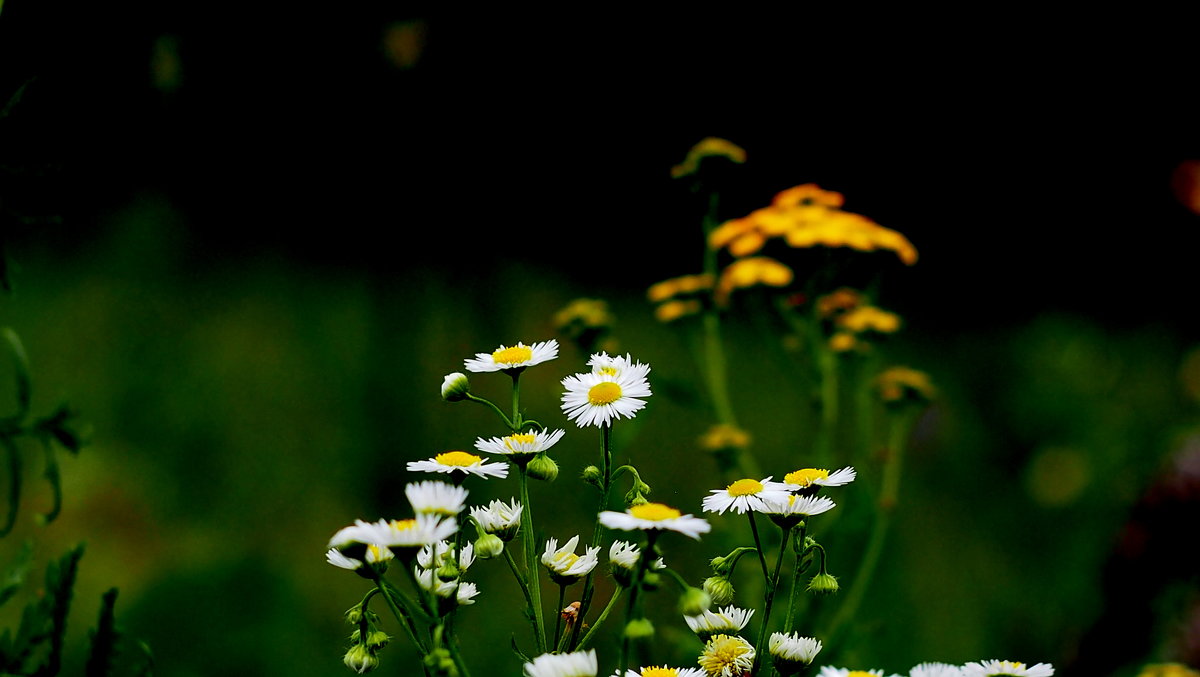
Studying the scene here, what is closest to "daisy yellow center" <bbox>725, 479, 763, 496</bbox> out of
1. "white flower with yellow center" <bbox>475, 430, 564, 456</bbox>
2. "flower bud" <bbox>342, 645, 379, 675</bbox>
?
"white flower with yellow center" <bbox>475, 430, 564, 456</bbox>

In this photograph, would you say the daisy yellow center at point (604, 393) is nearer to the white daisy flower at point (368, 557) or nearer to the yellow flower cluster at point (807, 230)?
the white daisy flower at point (368, 557)

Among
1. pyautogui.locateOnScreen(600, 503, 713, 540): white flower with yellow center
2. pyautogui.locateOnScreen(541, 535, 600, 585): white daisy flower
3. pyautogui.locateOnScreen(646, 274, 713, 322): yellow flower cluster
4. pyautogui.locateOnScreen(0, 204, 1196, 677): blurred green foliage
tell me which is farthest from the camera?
pyautogui.locateOnScreen(0, 204, 1196, 677): blurred green foliage

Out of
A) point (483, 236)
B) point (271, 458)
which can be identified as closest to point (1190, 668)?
point (271, 458)

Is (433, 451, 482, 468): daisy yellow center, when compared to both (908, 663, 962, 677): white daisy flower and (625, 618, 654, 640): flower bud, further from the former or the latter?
(908, 663, 962, 677): white daisy flower

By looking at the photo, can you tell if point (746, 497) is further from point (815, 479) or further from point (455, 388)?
point (455, 388)

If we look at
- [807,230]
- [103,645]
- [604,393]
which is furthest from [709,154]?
[103,645]

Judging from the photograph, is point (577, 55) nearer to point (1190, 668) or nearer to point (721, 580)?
point (1190, 668)
